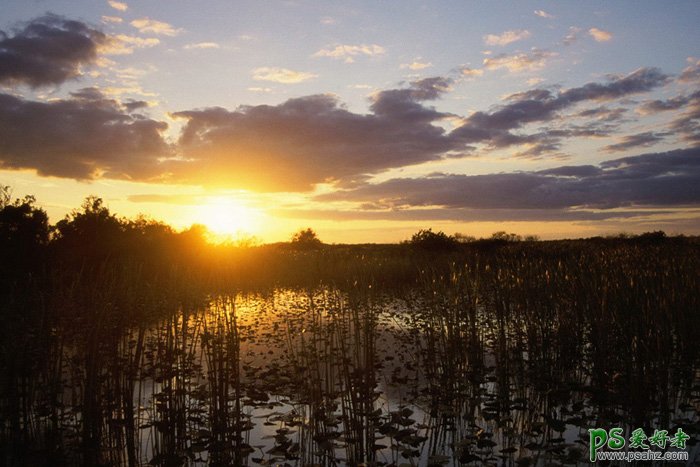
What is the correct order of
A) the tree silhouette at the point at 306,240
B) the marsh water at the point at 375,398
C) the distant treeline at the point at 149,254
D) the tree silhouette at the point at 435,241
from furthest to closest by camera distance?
Answer: the tree silhouette at the point at 306,240
the tree silhouette at the point at 435,241
the distant treeline at the point at 149,254
the marsh water at the point at 375,398

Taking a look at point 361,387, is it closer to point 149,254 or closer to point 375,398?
point 375,398

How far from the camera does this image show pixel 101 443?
598 centimetres

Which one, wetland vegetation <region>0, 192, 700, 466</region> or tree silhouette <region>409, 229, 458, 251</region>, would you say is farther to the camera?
tree silhouette <region>409, 229, 458, 251</region>

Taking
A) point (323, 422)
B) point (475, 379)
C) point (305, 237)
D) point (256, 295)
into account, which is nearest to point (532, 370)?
point (475, 379)

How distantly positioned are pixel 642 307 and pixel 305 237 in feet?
193

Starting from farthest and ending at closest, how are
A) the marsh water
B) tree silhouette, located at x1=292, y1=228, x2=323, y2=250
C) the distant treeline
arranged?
tree silhouette, located at x1=292, y1=228, x2=323, y2=250, the distant treeline, the marsh water

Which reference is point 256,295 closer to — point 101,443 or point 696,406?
point 101,443

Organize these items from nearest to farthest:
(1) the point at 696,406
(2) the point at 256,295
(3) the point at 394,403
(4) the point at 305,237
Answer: (1) the point at 696,406 < (3) the point at 394,403 < (2) the point at 256,295 < (4) the point at 305,237

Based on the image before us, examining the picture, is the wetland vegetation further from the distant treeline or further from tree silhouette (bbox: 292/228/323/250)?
tree silhouette (bbox: 292/228/323/250)

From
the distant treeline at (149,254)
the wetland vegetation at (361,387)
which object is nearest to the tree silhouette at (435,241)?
the distant treeline at (149,254)

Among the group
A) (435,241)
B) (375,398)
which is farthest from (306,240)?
(375,398)

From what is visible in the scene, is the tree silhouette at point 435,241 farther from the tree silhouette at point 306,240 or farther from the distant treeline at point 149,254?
the tree silhouette at point 306,240

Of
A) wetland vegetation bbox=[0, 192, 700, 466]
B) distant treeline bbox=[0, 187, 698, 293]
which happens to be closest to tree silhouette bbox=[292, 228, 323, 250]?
distant treeline bbox=[0, 187, 698, 293]

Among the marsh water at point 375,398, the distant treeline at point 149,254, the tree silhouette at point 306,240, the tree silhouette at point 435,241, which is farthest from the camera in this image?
the tree silhouette at point 306,240
